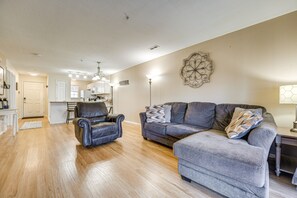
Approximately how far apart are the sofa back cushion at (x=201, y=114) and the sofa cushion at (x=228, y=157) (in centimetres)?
104

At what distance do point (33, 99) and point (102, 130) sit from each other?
755 centimetres

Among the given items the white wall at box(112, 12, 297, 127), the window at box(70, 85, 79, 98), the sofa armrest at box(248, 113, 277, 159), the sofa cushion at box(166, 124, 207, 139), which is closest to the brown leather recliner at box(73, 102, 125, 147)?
the sofa cushion at box(166, 124, 207, 139)

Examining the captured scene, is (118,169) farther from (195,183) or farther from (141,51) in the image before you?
(141,51)

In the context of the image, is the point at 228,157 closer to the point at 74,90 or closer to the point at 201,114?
the point at 201,114

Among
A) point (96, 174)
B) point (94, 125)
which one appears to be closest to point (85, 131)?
point (94, 125)

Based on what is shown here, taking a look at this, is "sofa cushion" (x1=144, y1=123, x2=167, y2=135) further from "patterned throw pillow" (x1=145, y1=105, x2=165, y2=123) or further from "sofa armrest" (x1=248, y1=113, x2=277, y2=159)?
"sofa armrest" (x1=248, y1=113, x2=277, y2=159)

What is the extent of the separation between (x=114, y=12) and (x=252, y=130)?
2586 millimetres

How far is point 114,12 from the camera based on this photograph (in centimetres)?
210

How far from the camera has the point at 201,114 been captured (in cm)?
294

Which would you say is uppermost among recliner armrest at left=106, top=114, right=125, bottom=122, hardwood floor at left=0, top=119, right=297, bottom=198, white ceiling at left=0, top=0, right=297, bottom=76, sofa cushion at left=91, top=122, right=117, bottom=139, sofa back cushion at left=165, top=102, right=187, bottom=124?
white ceiling at left=0, top=0, right=297, bottom=76

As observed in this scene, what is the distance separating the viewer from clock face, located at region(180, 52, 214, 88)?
3.23 metres

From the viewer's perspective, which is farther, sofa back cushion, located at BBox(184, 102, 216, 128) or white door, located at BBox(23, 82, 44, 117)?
white door, located at BBox(23, 82, 44, 117)

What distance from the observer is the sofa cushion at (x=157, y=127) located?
2.98 meters

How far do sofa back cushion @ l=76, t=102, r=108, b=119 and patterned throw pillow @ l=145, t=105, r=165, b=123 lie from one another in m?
1.25
